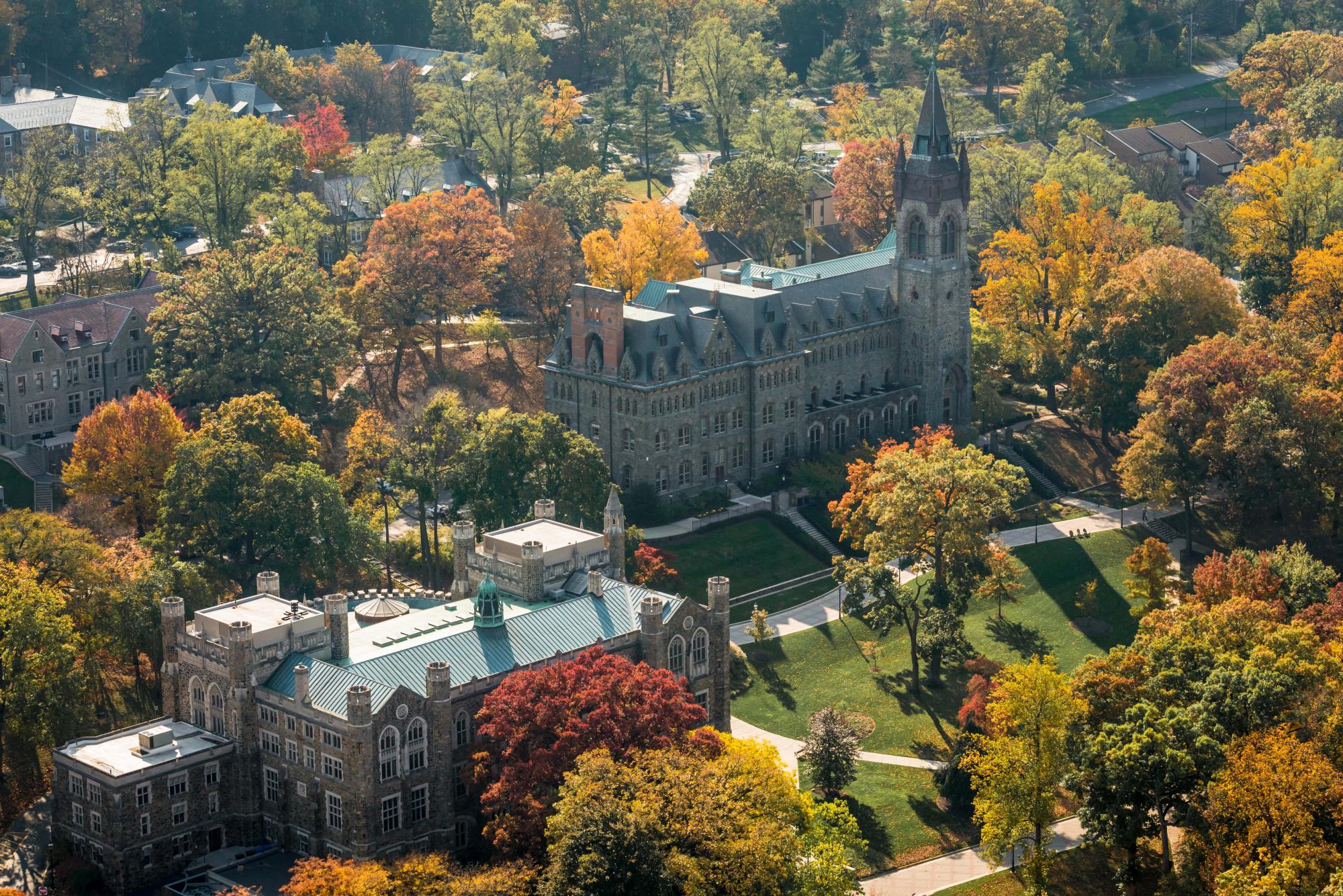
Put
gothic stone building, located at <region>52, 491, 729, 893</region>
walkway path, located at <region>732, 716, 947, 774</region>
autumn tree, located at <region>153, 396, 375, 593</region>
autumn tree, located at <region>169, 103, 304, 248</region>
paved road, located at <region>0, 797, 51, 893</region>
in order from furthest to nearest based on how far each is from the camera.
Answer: autumn tree, located at <region>169, 103, 304, 248</region>, autumn tree, located at <region>153, 396, 375, 593</region>, walkway path, located at <region>732, 716, 947, 774</region>, paved road, located at <region>0, 797, 51, 893</region>, gothic stone building, located at <region>52, 491, 729, 893</region>

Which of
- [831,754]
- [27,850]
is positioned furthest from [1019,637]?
[27,850]

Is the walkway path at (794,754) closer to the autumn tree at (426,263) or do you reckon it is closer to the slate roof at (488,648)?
the slate roof at (488,648)

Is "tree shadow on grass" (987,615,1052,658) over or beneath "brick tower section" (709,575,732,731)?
beneath

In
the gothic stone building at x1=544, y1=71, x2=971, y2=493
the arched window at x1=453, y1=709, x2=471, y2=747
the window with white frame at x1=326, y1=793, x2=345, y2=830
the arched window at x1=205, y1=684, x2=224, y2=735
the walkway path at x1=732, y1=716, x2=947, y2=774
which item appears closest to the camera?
the window with white frame at x1=326, y1=793, x2=345, y2=830

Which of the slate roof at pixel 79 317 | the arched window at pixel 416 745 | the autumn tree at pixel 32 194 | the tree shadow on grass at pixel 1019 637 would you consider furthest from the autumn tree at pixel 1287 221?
the arched window at pixel 416 745

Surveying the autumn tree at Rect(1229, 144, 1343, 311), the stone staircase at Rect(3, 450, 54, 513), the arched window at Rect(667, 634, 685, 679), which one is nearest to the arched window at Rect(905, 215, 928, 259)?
the autumn tree at Rect(1229, 144, 1343, 311)

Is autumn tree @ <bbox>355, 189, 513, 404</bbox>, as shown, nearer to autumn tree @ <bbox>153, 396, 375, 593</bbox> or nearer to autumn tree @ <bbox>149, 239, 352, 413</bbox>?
autumn tree @ <bbox>149, 239, 352, 413</bbox>

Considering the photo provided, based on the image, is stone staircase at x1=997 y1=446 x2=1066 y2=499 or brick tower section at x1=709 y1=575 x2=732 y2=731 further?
stone staircase at x1=997 y1=446 x2=1066 y2=499

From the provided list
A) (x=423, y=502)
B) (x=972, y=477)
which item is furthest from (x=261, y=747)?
(x=972, y=477)

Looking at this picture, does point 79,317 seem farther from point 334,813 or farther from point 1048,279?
point 1048,279
